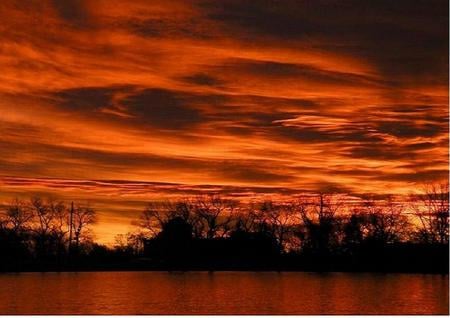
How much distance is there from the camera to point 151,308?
150ft

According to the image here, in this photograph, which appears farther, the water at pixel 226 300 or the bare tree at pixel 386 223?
the bare tree at pixel 386 223

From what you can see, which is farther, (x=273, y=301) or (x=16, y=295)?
(x=16, y=295)

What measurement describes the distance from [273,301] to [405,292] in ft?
43.0

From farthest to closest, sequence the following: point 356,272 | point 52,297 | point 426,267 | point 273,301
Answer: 1. point 356,272
2. point 426,267
3. point 52,297
4. point 273,301

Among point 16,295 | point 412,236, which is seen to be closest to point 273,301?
point 16,295

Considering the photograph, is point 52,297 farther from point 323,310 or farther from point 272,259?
point 272,259

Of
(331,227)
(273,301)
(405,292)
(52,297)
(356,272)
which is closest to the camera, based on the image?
(273,301)

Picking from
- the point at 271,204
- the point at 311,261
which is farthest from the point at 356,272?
the point at 271,204

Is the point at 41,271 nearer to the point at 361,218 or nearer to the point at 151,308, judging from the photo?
the point at 361,218

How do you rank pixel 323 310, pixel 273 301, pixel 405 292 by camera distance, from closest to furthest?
pixel 323 310
pixel 273 301
pixel 405 292

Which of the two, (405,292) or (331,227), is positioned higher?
(331,227)

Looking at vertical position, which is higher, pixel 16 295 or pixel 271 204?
pixel 271 204

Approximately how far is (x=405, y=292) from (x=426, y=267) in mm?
40855

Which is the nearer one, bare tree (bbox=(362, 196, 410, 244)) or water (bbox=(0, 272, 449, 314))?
water (bbox=(0, 272, 449, 314))
